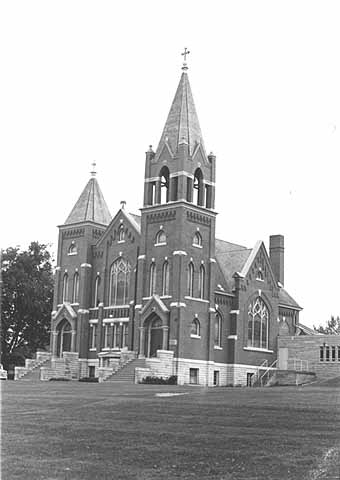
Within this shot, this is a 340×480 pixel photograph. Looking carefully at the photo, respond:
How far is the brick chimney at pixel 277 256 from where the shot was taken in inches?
2889

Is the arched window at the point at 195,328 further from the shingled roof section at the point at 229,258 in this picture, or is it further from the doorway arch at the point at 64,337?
the doorway arch at the point at 64,337

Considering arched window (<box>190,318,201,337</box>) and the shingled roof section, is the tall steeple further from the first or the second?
arched window (<box>190,318,201,337</box>)

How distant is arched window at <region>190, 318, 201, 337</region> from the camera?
58.4m

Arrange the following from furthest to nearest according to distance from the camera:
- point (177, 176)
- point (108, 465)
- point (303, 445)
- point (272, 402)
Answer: point (177, 176), point (272, 402), point (303, 445), point (108, 465)

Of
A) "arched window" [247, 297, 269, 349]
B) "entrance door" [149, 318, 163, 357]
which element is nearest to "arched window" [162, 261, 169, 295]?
"entrance door" [149, 318, 163, 357]

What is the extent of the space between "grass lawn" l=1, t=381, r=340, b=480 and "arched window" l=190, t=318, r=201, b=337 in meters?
27.1

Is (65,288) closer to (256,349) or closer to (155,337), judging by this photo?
(155,337)

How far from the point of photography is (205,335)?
5934 centimetres

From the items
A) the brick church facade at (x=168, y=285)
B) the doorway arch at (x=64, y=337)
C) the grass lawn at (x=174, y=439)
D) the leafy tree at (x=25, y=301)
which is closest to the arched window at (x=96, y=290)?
the brick church facade at (x=168, y=285)

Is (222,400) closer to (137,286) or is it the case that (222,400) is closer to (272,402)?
(272,402)

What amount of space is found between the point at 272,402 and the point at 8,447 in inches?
471

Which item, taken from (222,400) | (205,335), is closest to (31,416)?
(222,400)

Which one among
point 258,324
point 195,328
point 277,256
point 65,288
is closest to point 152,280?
point 195,328

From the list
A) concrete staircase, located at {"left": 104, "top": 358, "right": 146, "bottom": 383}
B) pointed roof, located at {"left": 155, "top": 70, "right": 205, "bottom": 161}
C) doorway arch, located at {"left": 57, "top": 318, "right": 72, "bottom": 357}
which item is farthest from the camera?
doorway arch, located at {"left": 57, "top": 318, "right": 72, "bottom": 357}
